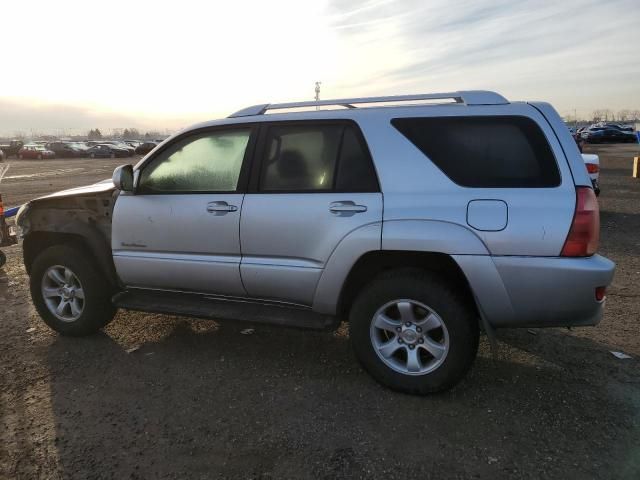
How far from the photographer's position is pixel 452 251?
3.04 metres

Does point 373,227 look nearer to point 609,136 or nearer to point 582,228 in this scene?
point 582,228

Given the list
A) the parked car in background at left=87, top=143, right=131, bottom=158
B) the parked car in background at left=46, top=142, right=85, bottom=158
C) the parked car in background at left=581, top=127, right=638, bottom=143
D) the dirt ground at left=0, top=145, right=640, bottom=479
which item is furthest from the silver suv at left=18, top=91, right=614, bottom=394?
the parked car in background at left=46, top=142, right=85, bottom=158

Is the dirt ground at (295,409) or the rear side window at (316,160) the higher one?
the rear side window at (316,160)

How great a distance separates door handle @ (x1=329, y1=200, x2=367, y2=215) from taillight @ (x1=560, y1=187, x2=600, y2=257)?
48.8 inches

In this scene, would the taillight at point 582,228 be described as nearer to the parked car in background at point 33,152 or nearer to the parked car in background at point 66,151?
the parked car in background at point 33,152

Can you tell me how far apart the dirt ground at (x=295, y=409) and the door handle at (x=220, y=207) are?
1.22 metres

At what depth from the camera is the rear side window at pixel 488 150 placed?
298 centimetres

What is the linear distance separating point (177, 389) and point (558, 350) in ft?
9.75

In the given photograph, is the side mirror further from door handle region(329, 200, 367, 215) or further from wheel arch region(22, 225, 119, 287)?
Result: door handle region(329, 200, 367, 215)

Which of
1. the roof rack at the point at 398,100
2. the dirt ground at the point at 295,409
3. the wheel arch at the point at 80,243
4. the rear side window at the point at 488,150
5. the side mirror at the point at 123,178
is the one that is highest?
the roof rack at the point at 398,100

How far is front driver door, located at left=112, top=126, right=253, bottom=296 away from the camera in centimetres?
370

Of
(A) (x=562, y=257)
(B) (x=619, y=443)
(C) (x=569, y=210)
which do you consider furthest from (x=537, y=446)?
(C) (x=569, y=210)

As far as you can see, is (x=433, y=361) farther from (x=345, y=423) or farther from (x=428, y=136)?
(x=428, y=136)

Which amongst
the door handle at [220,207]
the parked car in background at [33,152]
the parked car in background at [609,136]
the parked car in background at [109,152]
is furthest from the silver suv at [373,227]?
the parked car in background at [33,152]
